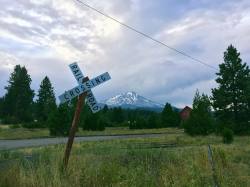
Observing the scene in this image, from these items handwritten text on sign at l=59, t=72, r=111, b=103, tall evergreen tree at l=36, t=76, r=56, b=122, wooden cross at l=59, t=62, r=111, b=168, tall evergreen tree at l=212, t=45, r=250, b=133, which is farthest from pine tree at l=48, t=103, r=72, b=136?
tall evergreen tree at l=36, t=76, r=56, b=122

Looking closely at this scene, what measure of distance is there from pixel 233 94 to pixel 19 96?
56.1 m

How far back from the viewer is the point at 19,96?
324 feet

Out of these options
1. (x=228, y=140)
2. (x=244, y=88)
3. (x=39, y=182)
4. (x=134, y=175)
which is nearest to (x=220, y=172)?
(x=134, y=175)

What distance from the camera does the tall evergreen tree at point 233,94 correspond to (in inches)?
2206

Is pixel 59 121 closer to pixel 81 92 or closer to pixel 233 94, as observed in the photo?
pixel 233 94

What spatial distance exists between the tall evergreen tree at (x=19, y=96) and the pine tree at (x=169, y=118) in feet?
98.2

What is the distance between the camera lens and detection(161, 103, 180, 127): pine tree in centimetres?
8588

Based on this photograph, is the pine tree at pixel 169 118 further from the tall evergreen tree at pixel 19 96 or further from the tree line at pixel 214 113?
the tall evergreen tree at pixel 19 96

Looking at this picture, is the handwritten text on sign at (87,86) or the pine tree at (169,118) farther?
the pine tree at (169,118)

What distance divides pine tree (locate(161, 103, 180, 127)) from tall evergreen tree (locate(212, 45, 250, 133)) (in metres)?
28.0

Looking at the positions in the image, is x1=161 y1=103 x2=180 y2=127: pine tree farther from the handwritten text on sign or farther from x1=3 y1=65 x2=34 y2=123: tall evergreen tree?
the handwritten text on sign

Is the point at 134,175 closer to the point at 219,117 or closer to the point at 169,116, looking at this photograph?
the point at 219,117

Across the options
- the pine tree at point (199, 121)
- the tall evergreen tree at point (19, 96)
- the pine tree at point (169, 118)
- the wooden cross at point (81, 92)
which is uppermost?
the tall evergreen tree at point (19, 96)

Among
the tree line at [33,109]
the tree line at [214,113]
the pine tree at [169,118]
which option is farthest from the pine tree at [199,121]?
the pine tree at [169,118]
